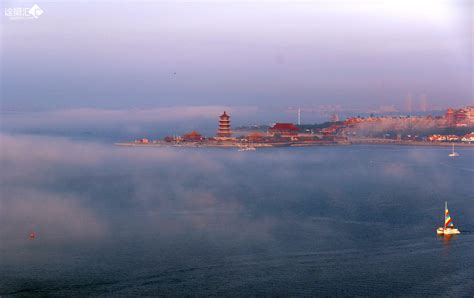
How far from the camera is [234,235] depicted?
240 inches

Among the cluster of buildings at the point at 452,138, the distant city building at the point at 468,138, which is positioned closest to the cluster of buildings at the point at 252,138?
the cluster of buildings at the point at 452,138

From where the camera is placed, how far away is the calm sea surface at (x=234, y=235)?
4762mm

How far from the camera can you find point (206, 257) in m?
5.32

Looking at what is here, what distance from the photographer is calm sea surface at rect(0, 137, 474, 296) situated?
4762 mm

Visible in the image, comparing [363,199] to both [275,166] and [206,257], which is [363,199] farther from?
[275,166]

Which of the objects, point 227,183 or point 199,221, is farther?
point 227,183

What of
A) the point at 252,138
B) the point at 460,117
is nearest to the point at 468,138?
the point at 460,117

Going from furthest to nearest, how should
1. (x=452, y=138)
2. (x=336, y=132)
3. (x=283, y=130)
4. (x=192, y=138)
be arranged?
(x=336, y=132) < (x=283, y=130) < (x=452, y=138) < (x=192, y=138)

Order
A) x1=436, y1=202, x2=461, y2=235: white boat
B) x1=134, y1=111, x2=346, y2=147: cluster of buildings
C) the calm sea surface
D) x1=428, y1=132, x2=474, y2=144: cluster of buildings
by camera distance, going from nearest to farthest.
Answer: the calm sea surface
x1=436, y1=202, x2=461, y2=235: white boat
x1=134, y1=111, x2=346, y2=147: cluster of buildings
x1=428, y1=132, x2=474, y2=144: cluster of buildings

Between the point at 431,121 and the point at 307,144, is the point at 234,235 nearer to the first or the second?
the point at 307,144

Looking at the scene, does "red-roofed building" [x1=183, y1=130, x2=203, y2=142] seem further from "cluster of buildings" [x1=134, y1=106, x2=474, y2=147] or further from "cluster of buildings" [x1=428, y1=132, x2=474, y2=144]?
"cluster of buildings" [x1=428, y1=132, x2=474, y2=144]

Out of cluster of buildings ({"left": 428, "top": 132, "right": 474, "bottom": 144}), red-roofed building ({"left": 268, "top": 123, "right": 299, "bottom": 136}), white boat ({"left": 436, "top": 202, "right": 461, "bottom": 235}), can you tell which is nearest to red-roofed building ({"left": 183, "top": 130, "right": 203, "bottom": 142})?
red-roofed building ({"left": 268, "top": 123, "right": 299, "bottom": 136})

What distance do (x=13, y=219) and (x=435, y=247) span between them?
3.88 metres

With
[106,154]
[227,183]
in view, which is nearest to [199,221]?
[227,183]
